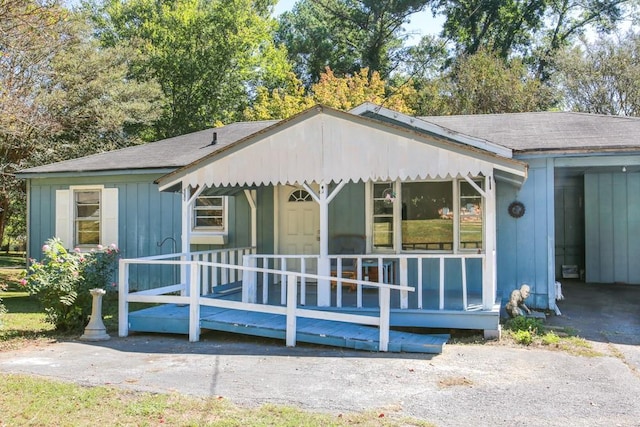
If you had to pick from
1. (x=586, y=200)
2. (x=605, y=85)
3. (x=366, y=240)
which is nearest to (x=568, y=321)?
(x=366, y=240)

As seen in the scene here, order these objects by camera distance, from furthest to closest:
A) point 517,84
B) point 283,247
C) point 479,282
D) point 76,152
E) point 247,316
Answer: point 517,84
point 76,152
point 283,247
point 479,282
point 247,316

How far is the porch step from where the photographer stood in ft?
22.0

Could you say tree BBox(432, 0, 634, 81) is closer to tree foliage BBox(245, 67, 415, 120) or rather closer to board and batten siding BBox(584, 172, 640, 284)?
tree foliage BBox(245, 67, 415, 120)

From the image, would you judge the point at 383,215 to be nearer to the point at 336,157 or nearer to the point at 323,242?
the point at 323,242

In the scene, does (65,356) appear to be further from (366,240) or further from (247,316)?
(366,240)

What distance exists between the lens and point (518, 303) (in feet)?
27.2

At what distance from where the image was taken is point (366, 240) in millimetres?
9812

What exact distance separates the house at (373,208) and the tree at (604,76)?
Answer: 1285 centimetres

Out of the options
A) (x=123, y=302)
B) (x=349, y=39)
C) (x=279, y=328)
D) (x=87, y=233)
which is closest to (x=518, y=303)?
(x=279, y=328)

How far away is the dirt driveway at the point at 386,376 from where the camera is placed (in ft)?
15.1

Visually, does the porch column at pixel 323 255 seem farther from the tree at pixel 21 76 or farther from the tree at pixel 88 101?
the tree at pixel 88 101

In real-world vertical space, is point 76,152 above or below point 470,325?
above

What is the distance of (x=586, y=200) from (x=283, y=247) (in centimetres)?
663

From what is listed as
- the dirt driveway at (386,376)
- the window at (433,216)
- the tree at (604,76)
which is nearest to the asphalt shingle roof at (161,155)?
the window at (433,216)
